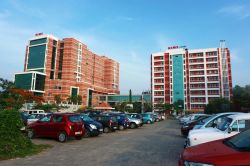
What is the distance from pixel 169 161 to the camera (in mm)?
8516

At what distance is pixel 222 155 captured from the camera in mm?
3850

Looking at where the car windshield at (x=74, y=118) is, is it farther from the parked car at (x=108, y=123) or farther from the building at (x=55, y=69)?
the building at (x=55, y=69)

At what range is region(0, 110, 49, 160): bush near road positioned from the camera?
9.63 m

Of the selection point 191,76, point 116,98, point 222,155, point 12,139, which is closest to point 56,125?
point 12,139

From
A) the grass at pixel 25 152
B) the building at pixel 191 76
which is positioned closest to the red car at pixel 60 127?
the grass at pixel 25 152

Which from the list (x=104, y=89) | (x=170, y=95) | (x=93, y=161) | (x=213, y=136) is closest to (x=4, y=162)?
(x=93, y=161)

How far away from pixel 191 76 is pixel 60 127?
3860 inches

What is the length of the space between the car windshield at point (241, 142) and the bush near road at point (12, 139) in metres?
7.96

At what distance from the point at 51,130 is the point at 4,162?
20.0ft

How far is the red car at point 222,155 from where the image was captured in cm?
361

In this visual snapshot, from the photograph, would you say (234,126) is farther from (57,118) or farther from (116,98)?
(116,98)

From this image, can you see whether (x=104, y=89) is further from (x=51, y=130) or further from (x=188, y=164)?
(x=188, y=164)

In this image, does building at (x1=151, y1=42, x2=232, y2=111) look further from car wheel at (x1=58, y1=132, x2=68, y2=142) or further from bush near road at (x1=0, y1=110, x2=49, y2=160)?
bush near road at (x1=0, y1=110, x2=49, y2=160)

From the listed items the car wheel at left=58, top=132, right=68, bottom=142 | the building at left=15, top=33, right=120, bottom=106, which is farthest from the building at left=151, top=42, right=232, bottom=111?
the car wheel at left=58, top=132, right=68, bottom=142
